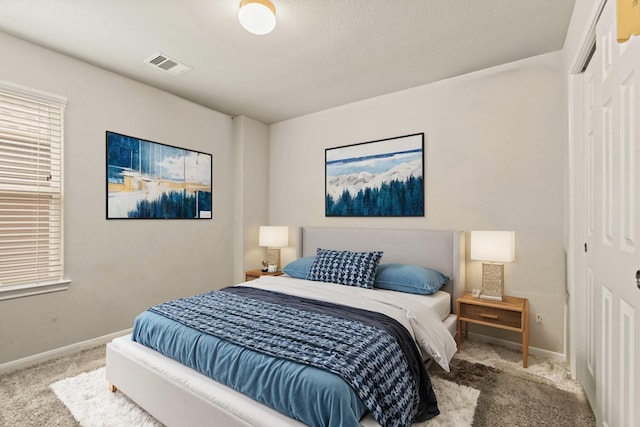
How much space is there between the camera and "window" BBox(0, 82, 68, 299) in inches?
95.5

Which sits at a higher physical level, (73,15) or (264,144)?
(73,15)

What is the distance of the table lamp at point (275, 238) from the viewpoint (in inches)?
160

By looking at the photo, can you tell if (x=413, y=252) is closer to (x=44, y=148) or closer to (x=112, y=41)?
(x=112, y=41)

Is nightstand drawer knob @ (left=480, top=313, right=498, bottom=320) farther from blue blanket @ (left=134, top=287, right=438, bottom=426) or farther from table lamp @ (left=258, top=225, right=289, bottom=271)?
table lamp @ (left=258, top=225, right=289, bottom=271)

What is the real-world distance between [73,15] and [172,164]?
5.27 ft

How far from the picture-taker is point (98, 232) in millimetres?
2939

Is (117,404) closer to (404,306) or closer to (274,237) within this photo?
(404,306)

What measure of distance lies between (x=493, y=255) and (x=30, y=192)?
391 cm

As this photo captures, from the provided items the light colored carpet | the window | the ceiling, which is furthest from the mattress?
the ceiling

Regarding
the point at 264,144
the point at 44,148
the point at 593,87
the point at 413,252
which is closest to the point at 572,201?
the point at 593,87

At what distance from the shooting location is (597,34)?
166cm

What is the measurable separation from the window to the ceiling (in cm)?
58

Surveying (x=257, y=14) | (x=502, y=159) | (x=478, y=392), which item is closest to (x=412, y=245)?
(x=502, y=159)

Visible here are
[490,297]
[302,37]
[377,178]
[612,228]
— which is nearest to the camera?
[612,228]
